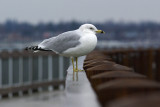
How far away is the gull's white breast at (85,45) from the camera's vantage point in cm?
340

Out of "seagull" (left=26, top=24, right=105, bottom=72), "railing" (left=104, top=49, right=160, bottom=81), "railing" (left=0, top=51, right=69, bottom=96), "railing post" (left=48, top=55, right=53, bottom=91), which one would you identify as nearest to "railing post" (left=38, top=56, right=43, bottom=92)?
"railing" (left=0, top=51, right=69, bottom=96)

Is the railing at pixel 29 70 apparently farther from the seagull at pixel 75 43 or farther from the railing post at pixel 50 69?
the seagull at pixel 75 43

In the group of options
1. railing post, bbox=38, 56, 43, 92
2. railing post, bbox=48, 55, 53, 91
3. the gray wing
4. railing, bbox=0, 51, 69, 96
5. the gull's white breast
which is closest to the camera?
the gull's white breast

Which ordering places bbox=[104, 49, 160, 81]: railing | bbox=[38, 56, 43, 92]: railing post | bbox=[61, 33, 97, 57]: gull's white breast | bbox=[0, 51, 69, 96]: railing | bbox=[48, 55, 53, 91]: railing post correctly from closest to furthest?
1. bbox=[61, 33, 97, 57]: gull's white breast
2. bbox=[104, 49, 160, 81]: railing
3. bbox=[0, 51, 69, 96]: railing
4. bbox=[38, 56, 43, 92]: railing post
5. bbox=[48, 55, 53, 91]: railing post

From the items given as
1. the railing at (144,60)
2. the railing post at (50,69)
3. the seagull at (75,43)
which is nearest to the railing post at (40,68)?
the railing post at (50,69)

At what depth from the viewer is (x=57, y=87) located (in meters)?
14.3

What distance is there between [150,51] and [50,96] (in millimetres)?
3957

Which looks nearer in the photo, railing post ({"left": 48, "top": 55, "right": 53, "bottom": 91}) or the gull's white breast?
the gull's white breast

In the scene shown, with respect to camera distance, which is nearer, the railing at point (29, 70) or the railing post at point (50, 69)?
the railing at point (29, 70)

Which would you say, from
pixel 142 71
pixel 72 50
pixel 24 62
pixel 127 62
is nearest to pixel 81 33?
pixel 72 50

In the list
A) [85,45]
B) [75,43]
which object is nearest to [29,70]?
[75,43]

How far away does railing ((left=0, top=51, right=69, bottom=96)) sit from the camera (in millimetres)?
11992

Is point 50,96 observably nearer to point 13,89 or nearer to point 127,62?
point 13,89

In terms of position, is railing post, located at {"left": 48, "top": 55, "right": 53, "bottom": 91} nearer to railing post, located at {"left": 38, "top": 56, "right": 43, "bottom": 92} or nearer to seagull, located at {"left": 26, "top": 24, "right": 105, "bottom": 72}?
railing post, located at {"left": 38, "top": 56, "right": 43, "bottom": 92}
